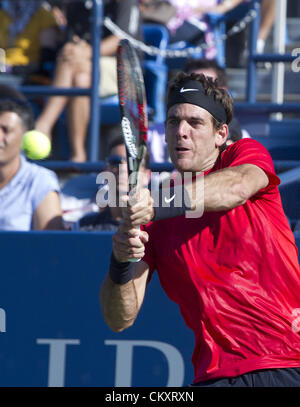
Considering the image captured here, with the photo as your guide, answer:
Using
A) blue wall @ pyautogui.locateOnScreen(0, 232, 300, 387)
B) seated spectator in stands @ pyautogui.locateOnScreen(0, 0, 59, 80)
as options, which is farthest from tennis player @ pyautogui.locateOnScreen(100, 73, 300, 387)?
seated spectator in stands @ pyautogui.locateOnScreen(0, 0, 59, 80)

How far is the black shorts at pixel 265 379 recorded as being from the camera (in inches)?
103

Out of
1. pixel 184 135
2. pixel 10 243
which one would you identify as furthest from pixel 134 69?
pixel 10 243

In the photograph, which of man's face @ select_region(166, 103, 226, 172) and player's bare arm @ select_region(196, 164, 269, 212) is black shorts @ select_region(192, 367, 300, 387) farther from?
man's face @ select_region(166, 103, 226, 172)

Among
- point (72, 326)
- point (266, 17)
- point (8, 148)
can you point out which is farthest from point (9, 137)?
point (266, 17)

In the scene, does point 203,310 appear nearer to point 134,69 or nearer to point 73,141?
point 134,69

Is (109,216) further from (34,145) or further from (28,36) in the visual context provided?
(28,36)

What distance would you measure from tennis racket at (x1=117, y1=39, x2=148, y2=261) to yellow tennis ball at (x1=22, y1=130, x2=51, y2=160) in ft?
6.21

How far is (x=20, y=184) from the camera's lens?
4.29 meters

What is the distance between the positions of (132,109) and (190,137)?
23cm

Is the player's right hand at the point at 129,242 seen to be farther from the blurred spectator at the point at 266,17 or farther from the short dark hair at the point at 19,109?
the blurred spectator at the point at 266,17

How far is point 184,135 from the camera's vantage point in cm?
278

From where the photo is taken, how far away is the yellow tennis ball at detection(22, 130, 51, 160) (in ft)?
15.4

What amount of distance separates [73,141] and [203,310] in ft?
11.1

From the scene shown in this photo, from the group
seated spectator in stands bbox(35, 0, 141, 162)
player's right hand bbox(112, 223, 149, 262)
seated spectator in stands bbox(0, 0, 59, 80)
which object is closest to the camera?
player's right hand bbox(112, 223, 149, 262)
